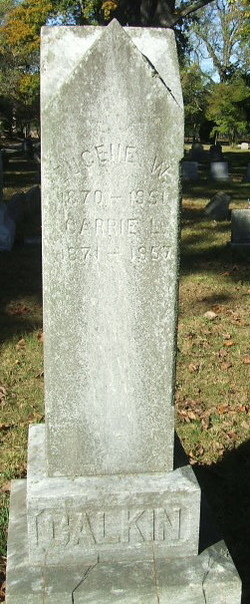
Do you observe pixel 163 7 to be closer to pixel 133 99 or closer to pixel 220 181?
pixel 220 181

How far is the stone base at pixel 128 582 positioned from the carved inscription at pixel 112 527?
0.34ft

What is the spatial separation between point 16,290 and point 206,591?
636 cm

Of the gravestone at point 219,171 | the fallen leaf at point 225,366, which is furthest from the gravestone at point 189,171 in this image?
the fallen leaf at point 225,366

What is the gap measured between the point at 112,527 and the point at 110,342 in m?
0.86

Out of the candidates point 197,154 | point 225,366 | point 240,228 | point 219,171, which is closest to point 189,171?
point 219,171

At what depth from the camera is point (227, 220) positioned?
1470cm

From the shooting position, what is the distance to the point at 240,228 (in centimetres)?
1168

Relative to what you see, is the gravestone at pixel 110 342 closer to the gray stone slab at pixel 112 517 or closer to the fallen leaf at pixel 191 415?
the gray stone slab at pixel 112 517

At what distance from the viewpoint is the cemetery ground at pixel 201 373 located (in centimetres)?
432

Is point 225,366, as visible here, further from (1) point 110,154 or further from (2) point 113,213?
(1) point 110,154

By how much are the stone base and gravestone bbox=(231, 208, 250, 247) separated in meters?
9.18

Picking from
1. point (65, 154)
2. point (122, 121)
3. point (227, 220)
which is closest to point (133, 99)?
point (122, 121)

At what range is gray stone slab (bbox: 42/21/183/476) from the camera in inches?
97.8

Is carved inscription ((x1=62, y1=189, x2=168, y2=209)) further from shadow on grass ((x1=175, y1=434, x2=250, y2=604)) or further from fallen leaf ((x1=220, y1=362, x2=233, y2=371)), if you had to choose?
fallen leaf ((x1=220, y1=362, x2=233, y2=371))
